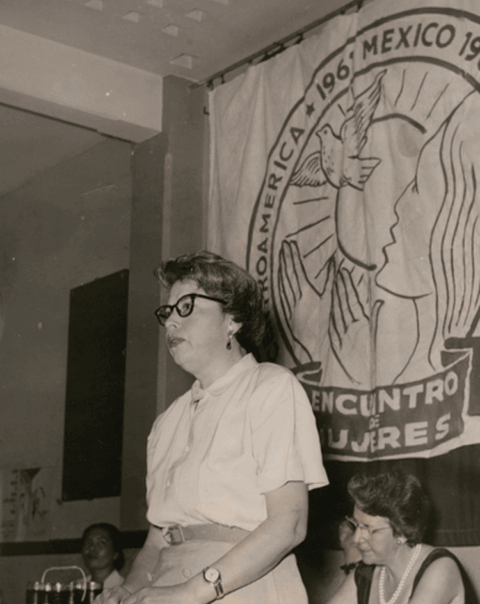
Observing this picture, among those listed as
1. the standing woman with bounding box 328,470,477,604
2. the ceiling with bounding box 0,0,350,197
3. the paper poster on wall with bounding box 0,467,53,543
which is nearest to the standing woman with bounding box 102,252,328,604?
the standing woman with bounding box 328,470,477,604

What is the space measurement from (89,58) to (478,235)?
96.6 inches

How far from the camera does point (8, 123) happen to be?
18.2 feet

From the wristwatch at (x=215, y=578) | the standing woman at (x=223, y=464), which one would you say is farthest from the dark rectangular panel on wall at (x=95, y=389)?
the wristwatch at (x=215, y=578)

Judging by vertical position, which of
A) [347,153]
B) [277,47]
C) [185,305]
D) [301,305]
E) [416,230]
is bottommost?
[185,305]

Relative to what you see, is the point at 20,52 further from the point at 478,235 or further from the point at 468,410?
the point at 468,410

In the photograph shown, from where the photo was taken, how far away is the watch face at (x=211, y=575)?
2.01 m

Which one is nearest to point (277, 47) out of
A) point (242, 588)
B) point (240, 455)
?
point (240, 455)

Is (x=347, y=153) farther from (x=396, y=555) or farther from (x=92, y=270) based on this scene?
(x=92, y=270)

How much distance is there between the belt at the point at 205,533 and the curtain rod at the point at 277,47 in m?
2.78

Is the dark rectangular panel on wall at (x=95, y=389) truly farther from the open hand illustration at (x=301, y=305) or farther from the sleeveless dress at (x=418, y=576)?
the sleeveless dress at (x=418, y=576)

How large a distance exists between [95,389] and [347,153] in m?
2.28

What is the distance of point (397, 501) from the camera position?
3.34 m

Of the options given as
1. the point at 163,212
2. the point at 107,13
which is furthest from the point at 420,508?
the point at 107,13

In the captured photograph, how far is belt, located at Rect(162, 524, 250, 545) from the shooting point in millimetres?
2176
